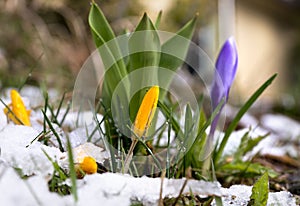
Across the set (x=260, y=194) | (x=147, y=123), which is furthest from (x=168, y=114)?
(x=260, y=194)

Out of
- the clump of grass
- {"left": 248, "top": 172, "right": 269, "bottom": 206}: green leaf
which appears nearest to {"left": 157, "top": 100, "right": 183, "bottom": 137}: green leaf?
the clump of grass

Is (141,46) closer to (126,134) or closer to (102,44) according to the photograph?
(102,44)

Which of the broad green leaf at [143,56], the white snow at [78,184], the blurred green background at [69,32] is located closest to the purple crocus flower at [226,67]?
the broad green leaf at [143,56]

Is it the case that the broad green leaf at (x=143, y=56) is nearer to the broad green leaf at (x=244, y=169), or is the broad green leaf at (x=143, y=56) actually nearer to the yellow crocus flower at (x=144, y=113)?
the yellow crocus flower at (x=144, y=113)

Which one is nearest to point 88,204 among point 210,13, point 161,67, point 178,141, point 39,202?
point 39,202

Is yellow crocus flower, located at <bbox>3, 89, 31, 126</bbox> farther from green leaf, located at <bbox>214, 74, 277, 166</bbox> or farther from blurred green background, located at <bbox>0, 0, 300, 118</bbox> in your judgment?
blurred green background, located at <bbox>0, 0, 300, 118</bbox>
